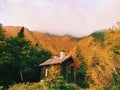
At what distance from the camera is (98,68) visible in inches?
1545

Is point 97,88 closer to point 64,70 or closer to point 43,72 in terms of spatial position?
point 64,70

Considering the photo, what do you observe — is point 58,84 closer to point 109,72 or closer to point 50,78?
point 50,78

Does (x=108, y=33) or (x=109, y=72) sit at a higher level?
(x=108, y=33)

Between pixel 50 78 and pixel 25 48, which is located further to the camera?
pixel 25 48

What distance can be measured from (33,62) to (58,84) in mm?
20941

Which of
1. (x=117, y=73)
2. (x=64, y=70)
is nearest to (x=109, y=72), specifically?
(x=117, y=73)

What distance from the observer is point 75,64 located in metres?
57.2

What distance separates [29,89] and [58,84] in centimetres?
624

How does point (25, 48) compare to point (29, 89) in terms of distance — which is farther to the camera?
point (25, 48)

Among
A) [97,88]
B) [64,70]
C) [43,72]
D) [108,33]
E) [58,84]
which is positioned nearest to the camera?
[97,88]

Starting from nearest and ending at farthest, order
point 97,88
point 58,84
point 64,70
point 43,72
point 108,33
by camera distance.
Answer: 1. point 97,88
2. point 58,84
3. point 108,33
4. point 64,70
5. point 43,72

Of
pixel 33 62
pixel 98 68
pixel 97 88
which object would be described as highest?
pixel 33 62

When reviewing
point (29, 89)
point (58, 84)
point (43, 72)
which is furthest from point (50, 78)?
point (43, 72)

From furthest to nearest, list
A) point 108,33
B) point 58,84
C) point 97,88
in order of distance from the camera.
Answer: point 108,33 < point 58,84 < point 97,88
